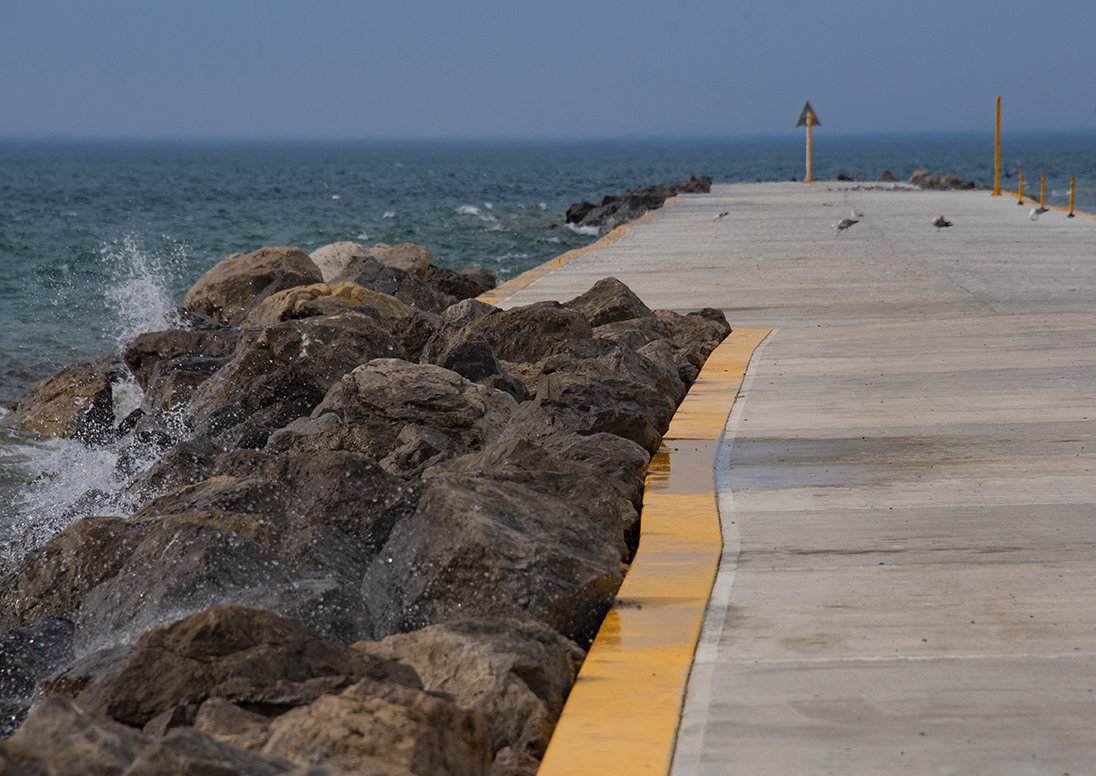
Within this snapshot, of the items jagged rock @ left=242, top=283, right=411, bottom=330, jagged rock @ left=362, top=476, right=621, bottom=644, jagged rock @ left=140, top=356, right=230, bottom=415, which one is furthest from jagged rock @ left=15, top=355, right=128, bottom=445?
jagged rock @ left=362, top=476, right=621, bottom=644

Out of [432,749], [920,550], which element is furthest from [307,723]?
[920,550]

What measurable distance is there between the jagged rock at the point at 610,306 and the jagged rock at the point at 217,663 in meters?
6.46

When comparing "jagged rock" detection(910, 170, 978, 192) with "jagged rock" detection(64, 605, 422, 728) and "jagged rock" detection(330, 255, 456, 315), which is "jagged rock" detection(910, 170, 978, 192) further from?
"jagged rock" detection(64, 605, 422, 728)

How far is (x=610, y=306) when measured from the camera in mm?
9531

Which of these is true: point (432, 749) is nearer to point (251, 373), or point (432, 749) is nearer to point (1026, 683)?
point (1026, 683)

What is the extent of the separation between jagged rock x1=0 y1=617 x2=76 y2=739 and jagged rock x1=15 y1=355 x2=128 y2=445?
5715mm

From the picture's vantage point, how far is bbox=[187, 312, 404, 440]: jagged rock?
8062 mm

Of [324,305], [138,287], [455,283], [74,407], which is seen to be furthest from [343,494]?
[138,287]

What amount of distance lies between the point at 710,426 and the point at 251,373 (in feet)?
12.2

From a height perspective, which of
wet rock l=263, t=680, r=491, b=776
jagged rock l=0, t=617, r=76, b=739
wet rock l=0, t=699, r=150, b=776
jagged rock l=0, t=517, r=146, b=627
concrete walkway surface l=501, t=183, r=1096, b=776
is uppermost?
wet rock l=0, t=699, r=150, b=776

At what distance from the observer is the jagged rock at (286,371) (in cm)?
806

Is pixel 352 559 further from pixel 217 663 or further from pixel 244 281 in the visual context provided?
pixel 244 281

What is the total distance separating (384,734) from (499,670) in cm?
80

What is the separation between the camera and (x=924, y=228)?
19484 millimetres
